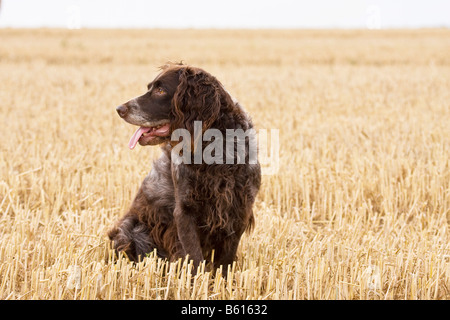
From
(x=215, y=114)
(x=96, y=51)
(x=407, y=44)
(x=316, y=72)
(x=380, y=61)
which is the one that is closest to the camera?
(x=215, y=114)

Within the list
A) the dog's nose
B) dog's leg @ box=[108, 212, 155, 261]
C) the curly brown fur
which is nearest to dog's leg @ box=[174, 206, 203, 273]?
the curly brown fur

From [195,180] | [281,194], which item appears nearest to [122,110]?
[195,180]

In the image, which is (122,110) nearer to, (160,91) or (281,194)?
(160,91)

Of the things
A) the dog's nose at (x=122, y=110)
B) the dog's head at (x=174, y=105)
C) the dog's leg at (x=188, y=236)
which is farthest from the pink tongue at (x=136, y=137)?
the dog's leg at (x=188, y=236)

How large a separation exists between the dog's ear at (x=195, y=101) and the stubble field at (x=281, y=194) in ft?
2.67

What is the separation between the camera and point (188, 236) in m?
3.72

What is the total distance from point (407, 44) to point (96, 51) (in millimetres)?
14742

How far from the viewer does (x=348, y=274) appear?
373cm

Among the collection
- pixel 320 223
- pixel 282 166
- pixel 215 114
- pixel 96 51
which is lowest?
pixel 320 223

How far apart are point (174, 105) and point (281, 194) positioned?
2.46m

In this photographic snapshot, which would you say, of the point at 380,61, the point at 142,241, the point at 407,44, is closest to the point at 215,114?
the point at 142,241

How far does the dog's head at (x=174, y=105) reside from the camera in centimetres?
375

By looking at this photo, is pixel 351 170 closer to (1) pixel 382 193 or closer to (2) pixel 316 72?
(1) pixel 382 193

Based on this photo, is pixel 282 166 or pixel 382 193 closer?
pixel 382 193
